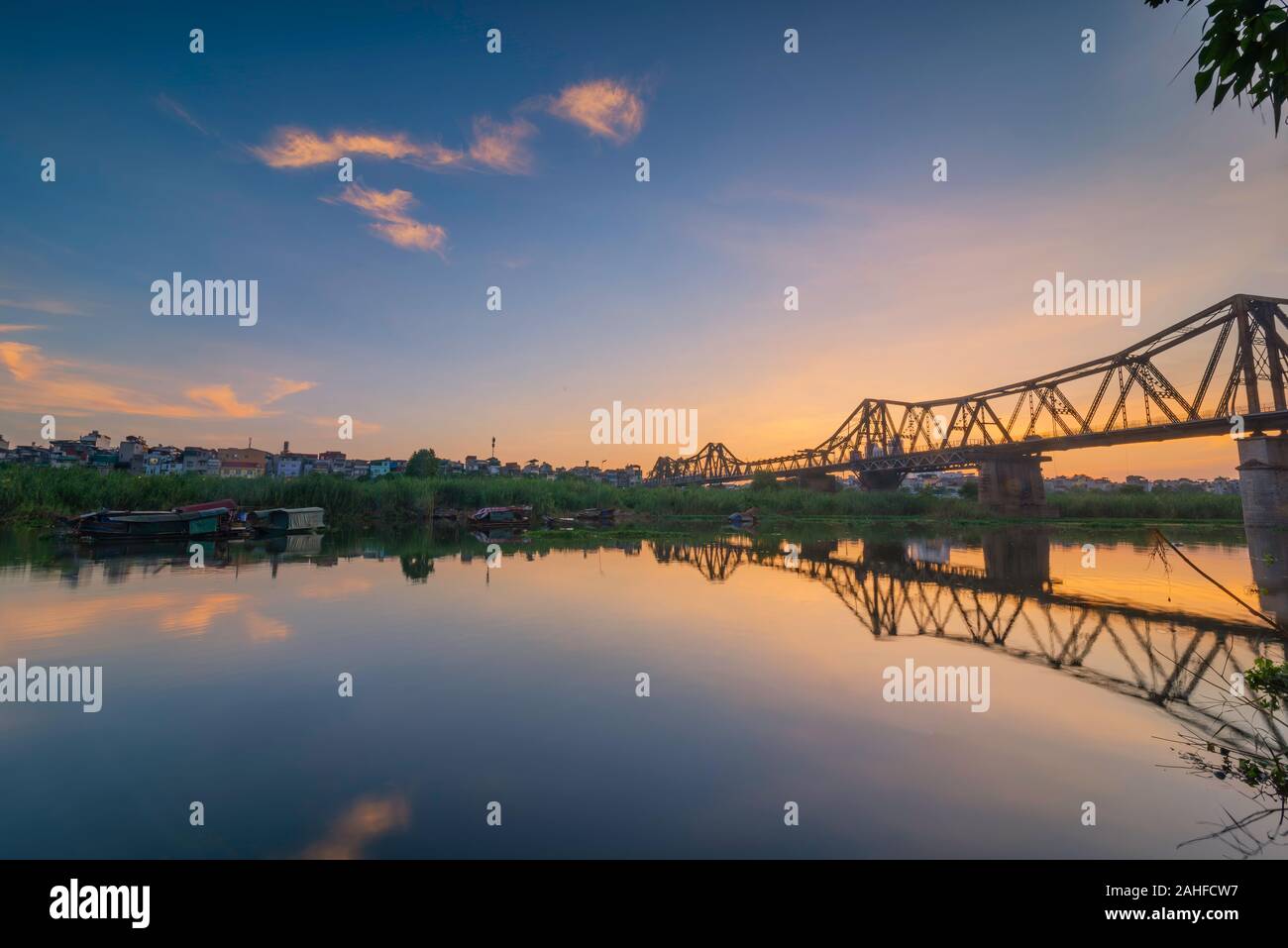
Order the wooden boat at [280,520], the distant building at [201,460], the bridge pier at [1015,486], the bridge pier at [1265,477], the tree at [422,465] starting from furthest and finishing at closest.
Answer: the distant building at [201,460]
the tree at [422,465]
the bridge pier at [1015,486]
the wooden boat at [280,520]
the bridge pier at [1265,477]

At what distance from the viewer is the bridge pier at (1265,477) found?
31047 mm

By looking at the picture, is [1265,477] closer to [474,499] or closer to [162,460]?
[474,499]

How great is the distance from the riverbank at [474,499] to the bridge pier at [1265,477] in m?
22.9

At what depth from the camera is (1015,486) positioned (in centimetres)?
5875

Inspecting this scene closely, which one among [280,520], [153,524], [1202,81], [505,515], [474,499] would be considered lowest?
[505,515]

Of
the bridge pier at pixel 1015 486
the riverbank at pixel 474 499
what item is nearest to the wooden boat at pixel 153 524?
the riverbank at pixel 474 499

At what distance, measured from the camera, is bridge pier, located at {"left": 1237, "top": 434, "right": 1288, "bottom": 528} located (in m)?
31.0

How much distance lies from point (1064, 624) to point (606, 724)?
11434 mm

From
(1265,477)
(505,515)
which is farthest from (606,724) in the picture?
(1265,477)

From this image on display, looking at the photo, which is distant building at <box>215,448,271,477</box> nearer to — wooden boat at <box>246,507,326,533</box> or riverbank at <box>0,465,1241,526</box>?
riverbank at <box>0,465,1241,526</box>

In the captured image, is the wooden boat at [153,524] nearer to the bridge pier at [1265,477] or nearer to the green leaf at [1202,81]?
the green leaf at [1202,81]

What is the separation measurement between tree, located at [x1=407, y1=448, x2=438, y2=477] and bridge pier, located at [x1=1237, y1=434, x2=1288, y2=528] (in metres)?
90.9

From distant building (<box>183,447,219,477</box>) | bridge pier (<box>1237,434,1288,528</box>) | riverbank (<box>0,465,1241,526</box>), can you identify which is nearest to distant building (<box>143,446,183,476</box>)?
distant building (<box>183,447,219,477</box>)
